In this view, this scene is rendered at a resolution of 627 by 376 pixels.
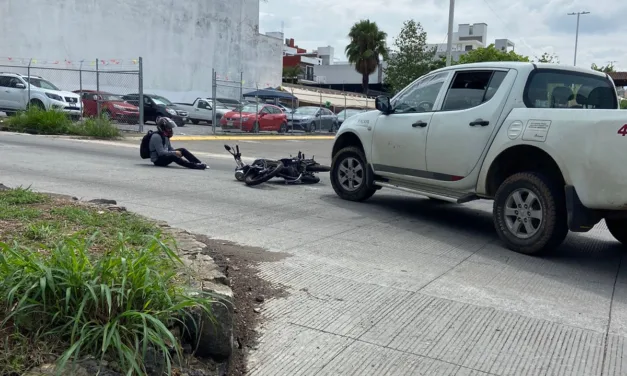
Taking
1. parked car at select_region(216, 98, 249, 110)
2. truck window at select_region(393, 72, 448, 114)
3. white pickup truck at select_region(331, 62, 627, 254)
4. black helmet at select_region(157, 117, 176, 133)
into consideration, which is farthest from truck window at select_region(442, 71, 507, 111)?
parked car at select_region(216, 98, 249, 110)

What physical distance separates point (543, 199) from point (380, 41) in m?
58.2

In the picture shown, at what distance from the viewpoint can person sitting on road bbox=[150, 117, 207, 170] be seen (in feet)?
39.1

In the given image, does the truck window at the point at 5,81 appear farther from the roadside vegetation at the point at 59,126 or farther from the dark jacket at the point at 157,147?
the dark jacket at the point at 157,147

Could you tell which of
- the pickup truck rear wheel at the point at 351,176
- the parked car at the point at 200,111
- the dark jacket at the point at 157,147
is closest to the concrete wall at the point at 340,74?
the parked car at the point at 200,111

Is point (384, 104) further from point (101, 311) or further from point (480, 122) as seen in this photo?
point (101, 311)

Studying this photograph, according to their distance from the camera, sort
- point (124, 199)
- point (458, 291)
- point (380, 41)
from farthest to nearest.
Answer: point (380, 41) < point (124, 199) < point (458, 291)

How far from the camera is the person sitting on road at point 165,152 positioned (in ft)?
39.1

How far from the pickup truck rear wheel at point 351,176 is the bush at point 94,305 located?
563 cm

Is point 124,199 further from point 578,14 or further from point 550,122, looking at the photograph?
point 578,14

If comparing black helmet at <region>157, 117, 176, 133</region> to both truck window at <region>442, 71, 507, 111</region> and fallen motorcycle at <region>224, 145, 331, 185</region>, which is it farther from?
truck window at <region>442, 71, 507, 111</region>

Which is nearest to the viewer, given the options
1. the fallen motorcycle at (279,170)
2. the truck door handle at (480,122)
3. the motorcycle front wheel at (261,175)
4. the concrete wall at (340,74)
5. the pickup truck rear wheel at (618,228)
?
the truck door handle at (480,122)

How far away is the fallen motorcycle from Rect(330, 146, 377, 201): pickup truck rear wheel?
0.98m

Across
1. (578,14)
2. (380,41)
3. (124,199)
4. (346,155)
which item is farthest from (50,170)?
(380,41)

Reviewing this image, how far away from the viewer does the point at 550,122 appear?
5.91 metres
